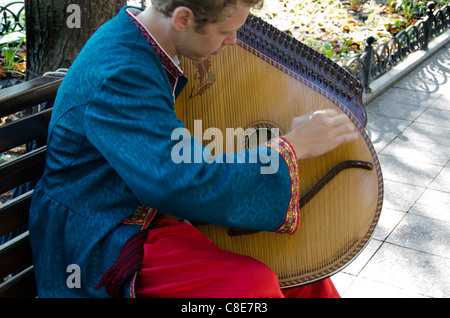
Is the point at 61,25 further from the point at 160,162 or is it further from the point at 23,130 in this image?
the point at 160,162

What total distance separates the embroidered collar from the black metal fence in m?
3.47

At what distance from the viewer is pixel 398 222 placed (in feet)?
11.5

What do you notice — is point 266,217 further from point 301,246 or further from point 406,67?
point 406,67

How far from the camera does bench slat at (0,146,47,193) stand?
200 centimetres

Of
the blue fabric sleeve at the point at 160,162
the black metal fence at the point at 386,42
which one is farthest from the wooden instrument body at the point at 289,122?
the black metal fence at the point at 386,42

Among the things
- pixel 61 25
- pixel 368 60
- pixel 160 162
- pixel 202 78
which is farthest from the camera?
pixel 368 60

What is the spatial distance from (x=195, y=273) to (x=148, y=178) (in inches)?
15.2

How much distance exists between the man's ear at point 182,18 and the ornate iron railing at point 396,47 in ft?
11.9

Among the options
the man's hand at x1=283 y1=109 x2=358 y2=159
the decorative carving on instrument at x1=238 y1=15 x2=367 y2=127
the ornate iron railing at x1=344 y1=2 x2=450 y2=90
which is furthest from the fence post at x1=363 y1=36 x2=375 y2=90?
the man's hand at x1=283 y1=109 x2=358 y2=159

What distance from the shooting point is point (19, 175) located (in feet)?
6.73

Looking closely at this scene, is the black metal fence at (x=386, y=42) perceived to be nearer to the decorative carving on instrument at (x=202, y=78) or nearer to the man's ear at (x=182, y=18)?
the decorative carving on instrument at (x=202, y=78)

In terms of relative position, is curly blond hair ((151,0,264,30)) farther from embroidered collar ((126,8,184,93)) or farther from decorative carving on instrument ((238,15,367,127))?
decorative carving on instrument ((238,15,367,127))

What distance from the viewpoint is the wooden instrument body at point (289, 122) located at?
Result: 197 cm

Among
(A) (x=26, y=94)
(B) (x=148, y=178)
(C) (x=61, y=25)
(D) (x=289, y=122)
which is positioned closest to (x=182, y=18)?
(B) (x=148, y=178)
